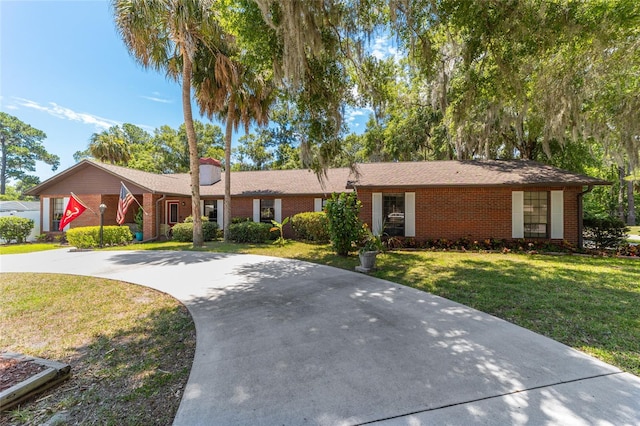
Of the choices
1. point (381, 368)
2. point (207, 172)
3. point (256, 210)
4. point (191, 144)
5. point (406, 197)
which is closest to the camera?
point (381, 368)

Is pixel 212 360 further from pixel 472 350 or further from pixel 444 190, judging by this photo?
pixel 444 190

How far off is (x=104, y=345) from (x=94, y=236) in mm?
11548

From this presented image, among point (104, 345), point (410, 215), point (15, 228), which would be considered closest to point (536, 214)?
point (410, 215)

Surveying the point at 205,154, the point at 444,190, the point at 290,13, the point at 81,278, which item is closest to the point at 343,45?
the point at 290,13

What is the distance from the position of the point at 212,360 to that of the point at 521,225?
12164mm

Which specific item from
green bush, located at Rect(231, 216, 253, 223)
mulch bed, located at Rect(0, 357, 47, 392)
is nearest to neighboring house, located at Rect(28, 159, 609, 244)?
green bush, located at Rect(231, 216, 253, 223)

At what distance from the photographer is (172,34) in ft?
35.5

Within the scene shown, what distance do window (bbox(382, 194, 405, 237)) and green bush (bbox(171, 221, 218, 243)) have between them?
29.1ft

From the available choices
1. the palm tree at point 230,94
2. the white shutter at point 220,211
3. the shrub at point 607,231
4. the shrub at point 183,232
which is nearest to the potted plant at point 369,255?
the palm tree at point 230,94

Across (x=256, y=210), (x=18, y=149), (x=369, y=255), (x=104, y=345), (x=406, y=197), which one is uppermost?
(x=18, y=149)

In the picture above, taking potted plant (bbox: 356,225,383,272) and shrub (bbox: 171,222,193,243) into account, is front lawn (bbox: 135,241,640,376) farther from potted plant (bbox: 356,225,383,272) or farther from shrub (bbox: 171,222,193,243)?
shrub (bbox: 171,222,193,243)

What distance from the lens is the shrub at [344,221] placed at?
8.91 m

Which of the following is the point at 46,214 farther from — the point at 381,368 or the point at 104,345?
the point at 381,368

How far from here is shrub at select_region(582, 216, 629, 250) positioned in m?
10.3
